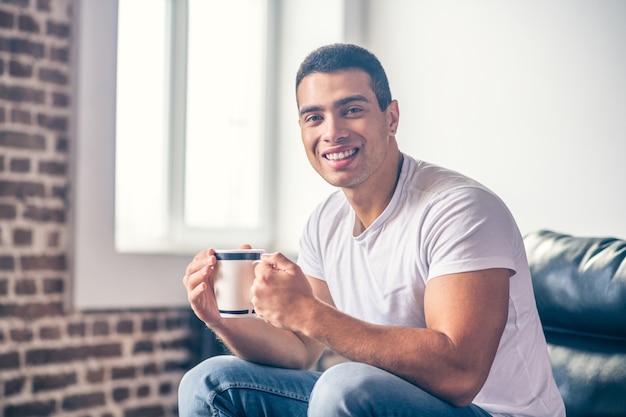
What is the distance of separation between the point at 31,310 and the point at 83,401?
1.24ft

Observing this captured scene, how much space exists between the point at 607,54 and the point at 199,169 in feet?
5.58

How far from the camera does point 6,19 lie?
2.43m

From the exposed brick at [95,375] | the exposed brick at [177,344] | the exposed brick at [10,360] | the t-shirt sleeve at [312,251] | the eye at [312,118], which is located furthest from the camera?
the exposed brick at [177,344]

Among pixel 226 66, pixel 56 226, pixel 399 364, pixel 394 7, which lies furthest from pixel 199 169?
pixel 399 364

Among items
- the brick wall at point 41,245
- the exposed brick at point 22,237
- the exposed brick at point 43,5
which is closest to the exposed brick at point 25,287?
the brick wall at point 41,245

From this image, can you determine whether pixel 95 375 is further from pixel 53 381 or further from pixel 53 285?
pixel 53 285

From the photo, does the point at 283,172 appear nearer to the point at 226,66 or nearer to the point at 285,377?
the point at 226,66

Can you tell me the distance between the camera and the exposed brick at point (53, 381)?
2.46 meters

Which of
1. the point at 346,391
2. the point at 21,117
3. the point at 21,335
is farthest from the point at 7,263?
the point at 346,391

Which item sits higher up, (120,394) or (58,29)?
(58,29)

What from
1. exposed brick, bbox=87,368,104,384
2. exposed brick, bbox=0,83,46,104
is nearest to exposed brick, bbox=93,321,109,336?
exposed brick, bbox=87,368,104,384

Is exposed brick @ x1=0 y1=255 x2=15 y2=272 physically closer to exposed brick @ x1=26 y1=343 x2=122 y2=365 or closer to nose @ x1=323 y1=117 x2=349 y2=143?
exposed brick @ x1=26 y1=343 x2=122 y2=365

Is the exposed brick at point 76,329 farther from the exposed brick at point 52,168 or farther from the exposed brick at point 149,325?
the exposed brick at point 52,168

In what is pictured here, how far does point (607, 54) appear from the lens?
2262 mm
